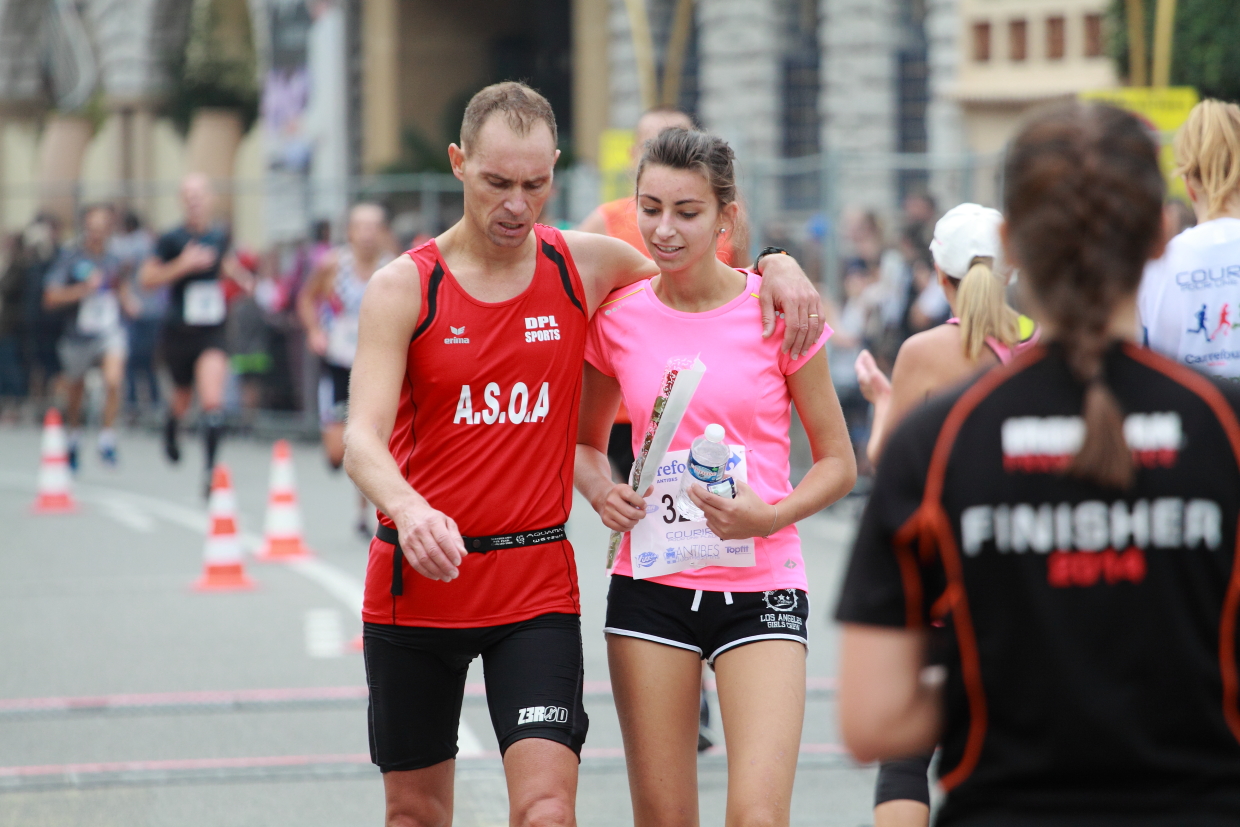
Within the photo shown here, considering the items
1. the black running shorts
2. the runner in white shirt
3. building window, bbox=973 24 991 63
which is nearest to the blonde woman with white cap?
the runner in white shirt

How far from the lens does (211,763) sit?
636 centimetres

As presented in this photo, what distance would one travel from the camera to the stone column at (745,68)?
2614 centimetres

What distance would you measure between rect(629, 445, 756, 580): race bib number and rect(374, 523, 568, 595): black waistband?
0.22 metres

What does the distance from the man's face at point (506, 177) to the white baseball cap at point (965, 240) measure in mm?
1043

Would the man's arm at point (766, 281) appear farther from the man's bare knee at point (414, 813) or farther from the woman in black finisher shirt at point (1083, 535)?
Result: the woman in black finisher shirt at point (1083, 535)

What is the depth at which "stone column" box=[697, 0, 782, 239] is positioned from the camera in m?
26.1

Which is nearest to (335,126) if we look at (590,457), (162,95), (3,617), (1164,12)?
(162,95)

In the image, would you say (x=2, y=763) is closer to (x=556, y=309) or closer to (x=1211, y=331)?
(x=556, y=309)

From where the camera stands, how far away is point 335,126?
32.4 m

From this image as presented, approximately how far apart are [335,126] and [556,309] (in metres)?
29.2

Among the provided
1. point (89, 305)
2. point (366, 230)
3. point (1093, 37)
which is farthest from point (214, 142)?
point (366, 230)

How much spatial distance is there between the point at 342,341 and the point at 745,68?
49.9 ft

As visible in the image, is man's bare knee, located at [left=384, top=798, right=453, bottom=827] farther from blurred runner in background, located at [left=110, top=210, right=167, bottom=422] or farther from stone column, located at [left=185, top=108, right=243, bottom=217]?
stone column, located at [left=185, top=108, right=243, bottom=217]

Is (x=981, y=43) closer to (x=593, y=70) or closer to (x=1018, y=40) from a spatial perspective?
(x=1018, y=40)
